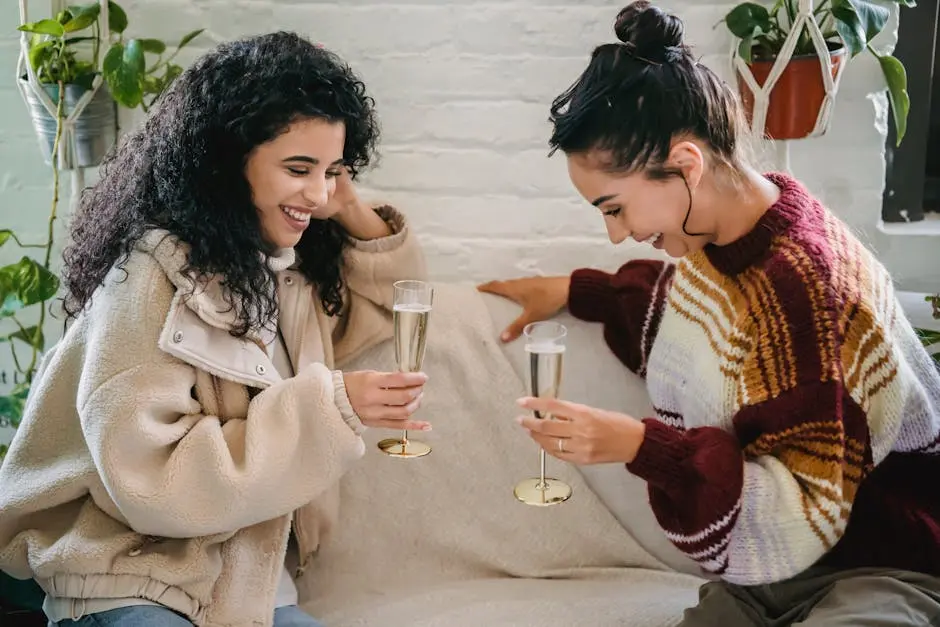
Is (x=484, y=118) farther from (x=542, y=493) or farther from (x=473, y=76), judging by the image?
(x=542, y=493)

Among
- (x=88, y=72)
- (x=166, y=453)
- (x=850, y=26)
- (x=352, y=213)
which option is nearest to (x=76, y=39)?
(x=88, y=72)

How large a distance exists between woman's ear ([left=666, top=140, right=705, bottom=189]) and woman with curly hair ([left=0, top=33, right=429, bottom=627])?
1.51ft

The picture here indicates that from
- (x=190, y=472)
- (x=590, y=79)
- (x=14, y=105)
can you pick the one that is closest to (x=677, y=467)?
(x=590, y=79)

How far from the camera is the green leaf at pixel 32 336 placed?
2205mm

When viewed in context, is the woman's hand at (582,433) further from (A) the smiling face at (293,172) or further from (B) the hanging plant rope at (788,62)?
(B) the hanging plant rope at (788,62)

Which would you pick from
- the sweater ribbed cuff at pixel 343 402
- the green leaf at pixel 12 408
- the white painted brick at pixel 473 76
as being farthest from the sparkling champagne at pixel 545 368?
the green leaf at pixel 12 408

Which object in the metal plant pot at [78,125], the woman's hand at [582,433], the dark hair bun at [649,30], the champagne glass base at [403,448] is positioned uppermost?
the dark hair bun at [649,30]

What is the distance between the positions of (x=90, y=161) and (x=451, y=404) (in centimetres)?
92

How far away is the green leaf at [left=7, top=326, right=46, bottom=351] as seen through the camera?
86.8 inches

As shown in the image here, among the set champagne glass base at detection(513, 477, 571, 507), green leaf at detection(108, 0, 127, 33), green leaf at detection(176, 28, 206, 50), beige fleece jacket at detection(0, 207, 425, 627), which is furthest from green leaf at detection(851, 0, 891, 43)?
green leaf at detection(108, 0, 127, 33)

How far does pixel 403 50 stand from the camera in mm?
2143

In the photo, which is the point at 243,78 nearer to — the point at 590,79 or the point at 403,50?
the point at 590,79

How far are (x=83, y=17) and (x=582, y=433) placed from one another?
127 centimetres

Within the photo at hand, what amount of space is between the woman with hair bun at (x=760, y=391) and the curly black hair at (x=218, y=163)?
0.37m
